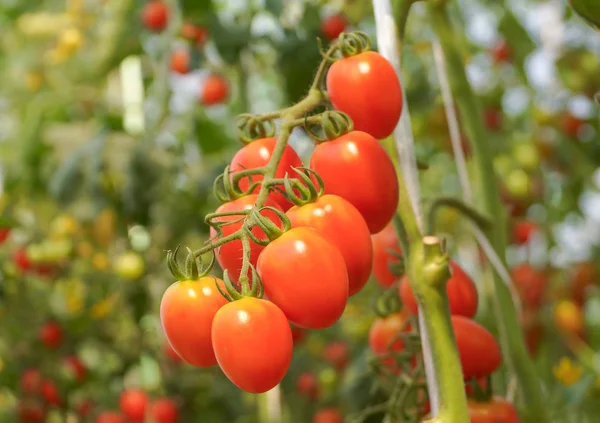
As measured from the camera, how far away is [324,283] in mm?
526

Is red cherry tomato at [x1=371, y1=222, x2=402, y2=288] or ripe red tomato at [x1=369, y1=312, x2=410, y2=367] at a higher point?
red cherry tomato at [x1=371, y1=222, x2=402, y2=288]

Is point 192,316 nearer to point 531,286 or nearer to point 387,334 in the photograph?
point 387,334

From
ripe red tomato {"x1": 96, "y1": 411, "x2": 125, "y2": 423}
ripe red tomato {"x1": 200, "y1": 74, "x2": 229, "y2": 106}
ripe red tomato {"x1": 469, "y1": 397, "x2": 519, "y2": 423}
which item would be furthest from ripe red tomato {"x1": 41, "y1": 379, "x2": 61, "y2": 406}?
ripe red tomato {"x1": 469, "y1": 397, "x2": 519, "y2": 423}

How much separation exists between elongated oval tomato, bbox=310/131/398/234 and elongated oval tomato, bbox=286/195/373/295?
0.02 metres

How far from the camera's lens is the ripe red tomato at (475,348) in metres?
0.72

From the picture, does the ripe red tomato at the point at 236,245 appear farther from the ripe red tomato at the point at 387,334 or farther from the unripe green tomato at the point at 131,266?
the unripe green tomato at the point at 131,266

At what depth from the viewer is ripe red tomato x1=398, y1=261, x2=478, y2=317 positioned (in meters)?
0.76

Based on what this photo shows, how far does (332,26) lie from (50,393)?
48.2 inches

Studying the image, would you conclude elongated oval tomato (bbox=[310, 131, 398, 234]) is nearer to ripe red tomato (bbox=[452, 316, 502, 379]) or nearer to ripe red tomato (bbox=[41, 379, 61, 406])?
ripe red tomato (bbox=[452, 316, 502, 379])

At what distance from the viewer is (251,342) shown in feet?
1.66

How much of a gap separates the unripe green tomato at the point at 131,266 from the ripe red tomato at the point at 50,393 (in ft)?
1.22

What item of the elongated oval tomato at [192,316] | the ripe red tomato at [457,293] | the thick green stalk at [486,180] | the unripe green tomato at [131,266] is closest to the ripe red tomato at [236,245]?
the elongated oval tomato at [192,316]

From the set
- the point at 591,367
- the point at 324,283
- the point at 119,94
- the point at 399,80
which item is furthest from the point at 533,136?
the point at 324,283

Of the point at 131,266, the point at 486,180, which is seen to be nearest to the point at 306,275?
the point at 486,180
